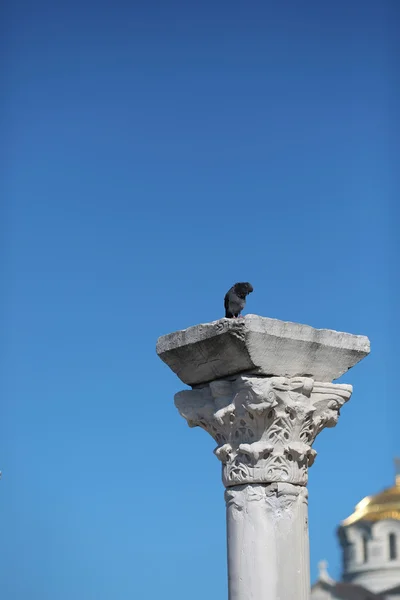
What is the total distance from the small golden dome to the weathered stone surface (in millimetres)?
53873

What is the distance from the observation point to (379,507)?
62.2 meters

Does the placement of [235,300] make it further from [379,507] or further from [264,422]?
[379,507]

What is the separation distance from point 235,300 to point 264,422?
952 mm

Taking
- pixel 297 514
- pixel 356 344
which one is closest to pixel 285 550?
pixel 297 514

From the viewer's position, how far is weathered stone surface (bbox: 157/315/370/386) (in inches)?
318

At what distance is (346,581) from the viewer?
59.5 metres

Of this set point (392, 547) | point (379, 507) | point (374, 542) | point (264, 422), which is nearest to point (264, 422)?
point (264, 422)

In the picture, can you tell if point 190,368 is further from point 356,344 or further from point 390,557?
point 390,557

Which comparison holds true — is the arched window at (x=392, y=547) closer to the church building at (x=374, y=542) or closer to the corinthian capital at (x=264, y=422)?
the church building at (x=374, y=542)

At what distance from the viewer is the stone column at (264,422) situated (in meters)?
8.16

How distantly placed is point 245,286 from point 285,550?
2.03 metres

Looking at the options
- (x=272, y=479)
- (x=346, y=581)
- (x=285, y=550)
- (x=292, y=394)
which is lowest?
(x=285, y=550)

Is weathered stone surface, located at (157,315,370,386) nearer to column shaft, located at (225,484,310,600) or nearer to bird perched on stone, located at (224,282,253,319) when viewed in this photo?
bird perched on stone, located at (224,282,253,319)

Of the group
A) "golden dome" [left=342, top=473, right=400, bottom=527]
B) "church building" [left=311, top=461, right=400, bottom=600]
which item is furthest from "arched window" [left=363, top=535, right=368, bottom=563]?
"golden dome" [left=342, top=473, right=400, bottom=527]
